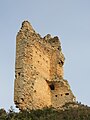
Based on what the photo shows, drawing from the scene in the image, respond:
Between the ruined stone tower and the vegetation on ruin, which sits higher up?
the ruined stone tower

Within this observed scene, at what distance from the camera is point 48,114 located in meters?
26.3

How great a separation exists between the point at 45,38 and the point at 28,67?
4924mm

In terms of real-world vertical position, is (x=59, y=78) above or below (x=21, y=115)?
above

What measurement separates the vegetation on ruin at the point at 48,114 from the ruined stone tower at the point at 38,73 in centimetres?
143

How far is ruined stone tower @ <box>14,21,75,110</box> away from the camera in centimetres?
2825

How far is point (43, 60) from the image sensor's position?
30938mm

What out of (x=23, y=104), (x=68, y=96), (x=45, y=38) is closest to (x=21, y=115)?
(x=23, y=104)

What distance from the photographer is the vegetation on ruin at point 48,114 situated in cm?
2486

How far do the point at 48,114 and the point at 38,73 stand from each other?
Answer: 413 cm

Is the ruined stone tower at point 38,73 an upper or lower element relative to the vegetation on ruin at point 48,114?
upper

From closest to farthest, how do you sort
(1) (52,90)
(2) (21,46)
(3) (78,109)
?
(3) (78,109), (2) (21,46), (1) (52,90)

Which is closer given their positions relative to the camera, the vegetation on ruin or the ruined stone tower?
the vegetation on ruin

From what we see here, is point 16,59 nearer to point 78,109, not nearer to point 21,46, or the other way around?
point 21,46

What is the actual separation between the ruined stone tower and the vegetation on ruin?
143 cm
